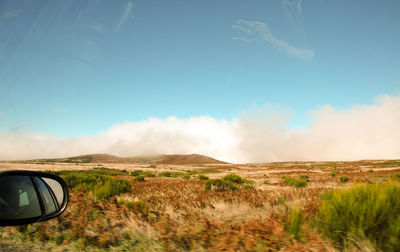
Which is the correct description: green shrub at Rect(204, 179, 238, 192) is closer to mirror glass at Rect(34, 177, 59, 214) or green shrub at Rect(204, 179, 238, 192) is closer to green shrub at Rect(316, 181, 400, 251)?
green shrub at Rect(316, 181, 400, 251)

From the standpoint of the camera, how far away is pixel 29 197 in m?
3.19

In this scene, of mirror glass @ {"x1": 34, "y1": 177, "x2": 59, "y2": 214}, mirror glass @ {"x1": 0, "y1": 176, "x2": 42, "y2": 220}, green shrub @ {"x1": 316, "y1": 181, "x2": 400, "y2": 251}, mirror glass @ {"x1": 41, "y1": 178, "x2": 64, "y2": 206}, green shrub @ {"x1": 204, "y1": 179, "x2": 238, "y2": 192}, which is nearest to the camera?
mirror glass @ {"x1": 0, "y1": 176, "x2": 42, "y2": 220}

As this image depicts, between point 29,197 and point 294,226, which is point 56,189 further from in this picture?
point 294,226

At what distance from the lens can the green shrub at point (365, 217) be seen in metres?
3.42

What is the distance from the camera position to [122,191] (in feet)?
34.3

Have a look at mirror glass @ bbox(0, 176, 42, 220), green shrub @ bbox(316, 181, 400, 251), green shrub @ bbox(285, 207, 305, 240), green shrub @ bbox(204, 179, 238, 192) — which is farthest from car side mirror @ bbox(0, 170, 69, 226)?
green shrub @ bbox(204, 179, 238, 192)

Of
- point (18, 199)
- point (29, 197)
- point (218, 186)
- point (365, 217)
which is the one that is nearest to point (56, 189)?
point (29, 197)

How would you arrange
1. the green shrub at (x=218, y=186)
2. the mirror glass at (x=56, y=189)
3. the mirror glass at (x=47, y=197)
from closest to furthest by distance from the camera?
the mirror glass at (x=47, y=197) < the mirror glass at (x=56, y=189) < the green shrub at (x=218, y=186)

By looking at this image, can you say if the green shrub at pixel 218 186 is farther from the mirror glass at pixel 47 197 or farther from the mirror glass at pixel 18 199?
the mirror glass at pixel 18 199

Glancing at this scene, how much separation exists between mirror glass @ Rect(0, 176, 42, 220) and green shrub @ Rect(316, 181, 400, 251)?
14.8ft

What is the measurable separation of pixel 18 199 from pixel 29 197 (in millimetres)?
340

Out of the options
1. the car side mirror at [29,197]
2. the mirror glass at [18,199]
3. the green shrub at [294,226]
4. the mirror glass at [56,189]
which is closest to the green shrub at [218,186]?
the green shrub at [294,226]

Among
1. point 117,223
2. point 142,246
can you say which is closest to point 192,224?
point 142,246

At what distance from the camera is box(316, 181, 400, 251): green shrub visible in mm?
3418
